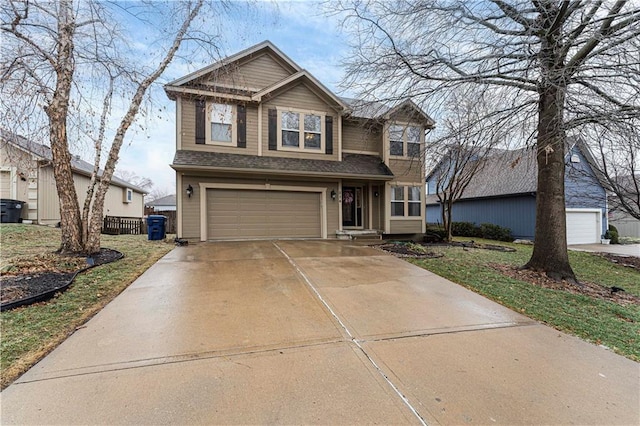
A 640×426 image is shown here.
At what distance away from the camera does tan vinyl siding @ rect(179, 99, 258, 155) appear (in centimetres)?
1000

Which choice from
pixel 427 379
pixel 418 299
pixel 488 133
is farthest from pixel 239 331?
pixel 488 133

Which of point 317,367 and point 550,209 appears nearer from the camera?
point 317,367

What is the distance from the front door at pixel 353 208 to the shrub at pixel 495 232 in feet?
25.8

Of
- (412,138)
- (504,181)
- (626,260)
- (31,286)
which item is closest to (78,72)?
(31,286)

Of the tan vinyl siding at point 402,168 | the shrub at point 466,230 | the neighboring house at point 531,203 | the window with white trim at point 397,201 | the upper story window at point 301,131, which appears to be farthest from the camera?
the shrub at point 466,230

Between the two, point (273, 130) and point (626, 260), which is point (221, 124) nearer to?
point (273, 130)

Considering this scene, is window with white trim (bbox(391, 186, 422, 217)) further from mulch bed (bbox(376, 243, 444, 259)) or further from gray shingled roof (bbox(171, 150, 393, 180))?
mulch bed (bbox(376, 243, 444, 259))

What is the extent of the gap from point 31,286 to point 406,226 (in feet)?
38.1

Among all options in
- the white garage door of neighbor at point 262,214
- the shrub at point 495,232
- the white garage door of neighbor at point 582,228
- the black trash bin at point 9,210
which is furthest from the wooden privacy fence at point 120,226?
the white garage door of neighbor at point 582,228

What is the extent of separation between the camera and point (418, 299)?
14.4ft

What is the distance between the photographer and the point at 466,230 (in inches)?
690

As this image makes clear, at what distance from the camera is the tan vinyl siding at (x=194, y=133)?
394 inches

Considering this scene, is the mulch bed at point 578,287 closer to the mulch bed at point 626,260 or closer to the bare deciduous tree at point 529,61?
the bare deciduous tree at point 529,61

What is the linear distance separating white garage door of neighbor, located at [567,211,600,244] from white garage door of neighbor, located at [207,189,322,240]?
13.5m
